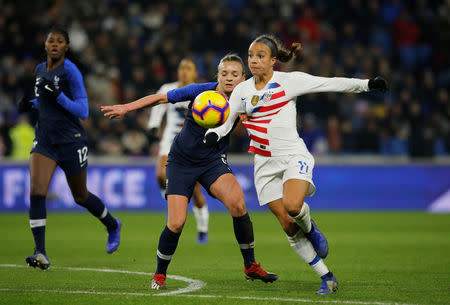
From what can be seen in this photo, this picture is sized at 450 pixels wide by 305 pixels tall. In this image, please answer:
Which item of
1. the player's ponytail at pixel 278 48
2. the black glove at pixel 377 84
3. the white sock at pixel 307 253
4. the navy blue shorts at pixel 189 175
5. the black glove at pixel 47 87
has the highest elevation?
the player's ponytail at pixel 278 48

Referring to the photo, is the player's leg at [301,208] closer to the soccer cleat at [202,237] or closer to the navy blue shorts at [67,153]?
the navy blue shorts at [67,153]

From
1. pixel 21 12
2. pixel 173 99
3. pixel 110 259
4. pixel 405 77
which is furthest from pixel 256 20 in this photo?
pixel 173 99

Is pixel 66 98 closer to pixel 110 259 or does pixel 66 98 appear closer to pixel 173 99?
pixel 173 99

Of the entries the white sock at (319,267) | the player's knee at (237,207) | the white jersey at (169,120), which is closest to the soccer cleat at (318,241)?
the white sock at (319,267)

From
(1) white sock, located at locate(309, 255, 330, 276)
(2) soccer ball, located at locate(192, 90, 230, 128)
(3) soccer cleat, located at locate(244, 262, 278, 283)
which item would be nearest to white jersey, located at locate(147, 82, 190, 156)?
(3) soccer cleat, located at locate(244, 262, 278, 283)

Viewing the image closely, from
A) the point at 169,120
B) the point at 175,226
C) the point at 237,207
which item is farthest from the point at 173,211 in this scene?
the point at 169,120

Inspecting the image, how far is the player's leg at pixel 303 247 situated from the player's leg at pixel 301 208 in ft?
0.29

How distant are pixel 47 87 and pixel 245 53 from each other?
13.0 m

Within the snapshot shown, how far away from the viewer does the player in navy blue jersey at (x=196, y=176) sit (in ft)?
23.0

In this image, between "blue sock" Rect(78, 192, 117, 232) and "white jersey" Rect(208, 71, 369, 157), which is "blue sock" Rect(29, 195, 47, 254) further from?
"white jersey" Rect(208, 71, 369, 157)

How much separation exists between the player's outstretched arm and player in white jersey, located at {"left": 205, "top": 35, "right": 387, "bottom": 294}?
0.57 meters

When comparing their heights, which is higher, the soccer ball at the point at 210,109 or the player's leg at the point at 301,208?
the soccer ball at the point at 210,109

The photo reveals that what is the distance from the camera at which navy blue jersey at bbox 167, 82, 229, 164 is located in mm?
7207

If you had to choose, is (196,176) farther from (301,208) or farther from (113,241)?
(113,241)
